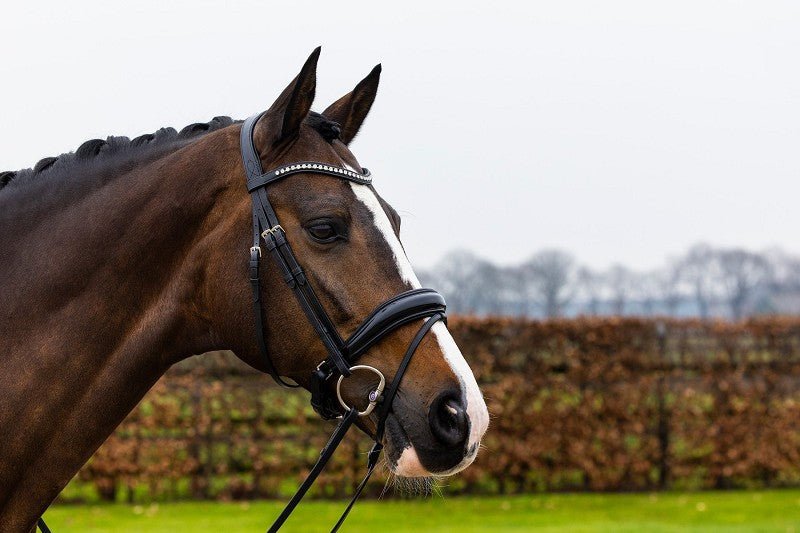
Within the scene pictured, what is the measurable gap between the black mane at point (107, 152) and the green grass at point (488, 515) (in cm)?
773

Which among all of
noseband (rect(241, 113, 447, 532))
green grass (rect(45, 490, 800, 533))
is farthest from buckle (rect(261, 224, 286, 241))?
green grass (rect(45, 490, 800, 533))

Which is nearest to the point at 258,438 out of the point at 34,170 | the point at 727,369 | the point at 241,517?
the point at 241,517

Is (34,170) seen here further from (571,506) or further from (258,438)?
(571,506)

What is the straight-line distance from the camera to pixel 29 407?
265cm

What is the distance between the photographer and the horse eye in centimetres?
263

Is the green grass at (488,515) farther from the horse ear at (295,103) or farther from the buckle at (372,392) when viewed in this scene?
the horse ear at (295,103)

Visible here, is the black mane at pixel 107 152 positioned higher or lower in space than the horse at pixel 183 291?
higher

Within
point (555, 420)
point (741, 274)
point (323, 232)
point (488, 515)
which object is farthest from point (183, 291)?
point (741, 274)

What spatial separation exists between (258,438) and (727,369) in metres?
6.59

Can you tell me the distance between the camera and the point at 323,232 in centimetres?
263

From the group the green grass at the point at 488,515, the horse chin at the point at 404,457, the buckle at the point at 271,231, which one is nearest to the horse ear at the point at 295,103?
the buckle at the point at 271,231

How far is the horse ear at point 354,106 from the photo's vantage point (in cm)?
310

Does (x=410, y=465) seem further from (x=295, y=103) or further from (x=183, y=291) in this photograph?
(x=295, y=103)

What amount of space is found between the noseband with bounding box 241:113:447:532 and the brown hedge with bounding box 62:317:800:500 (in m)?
9.20
